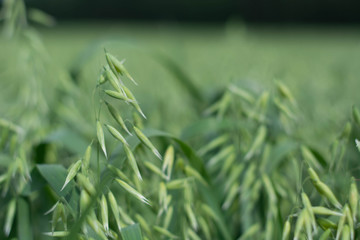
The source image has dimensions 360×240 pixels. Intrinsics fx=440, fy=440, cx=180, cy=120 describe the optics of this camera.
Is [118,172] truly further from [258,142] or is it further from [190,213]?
[258,142]

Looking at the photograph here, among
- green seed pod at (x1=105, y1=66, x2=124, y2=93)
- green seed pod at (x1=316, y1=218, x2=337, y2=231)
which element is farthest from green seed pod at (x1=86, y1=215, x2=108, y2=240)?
green seed pod at (x1=316, y1=218, x2=337, y2=231)

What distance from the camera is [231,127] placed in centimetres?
84

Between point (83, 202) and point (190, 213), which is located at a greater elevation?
point (83, 202)

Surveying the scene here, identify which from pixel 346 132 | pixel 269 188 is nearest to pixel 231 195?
pixel 269 188

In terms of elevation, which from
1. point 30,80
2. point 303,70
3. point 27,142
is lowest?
point 303,70

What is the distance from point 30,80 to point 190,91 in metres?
0.37

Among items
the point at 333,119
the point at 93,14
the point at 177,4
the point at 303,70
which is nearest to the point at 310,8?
the point at 177,4

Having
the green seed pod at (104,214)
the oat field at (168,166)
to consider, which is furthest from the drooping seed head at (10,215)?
the green seed pod at (104,214)

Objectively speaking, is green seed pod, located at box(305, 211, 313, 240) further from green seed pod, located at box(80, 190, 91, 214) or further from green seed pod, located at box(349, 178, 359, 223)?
green seed pod, located at box(80, 190, 91, 214)

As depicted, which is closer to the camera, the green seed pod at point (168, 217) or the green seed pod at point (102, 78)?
the green seed pod at point (102, 78)

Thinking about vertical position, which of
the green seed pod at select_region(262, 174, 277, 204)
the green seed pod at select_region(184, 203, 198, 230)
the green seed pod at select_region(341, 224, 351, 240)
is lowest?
the green seed pod at select_region(262, 174, 277, 204)

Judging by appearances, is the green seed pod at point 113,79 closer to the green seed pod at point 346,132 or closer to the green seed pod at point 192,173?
the green seed pod at point 192,173

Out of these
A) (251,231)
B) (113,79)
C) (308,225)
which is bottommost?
(251,231)

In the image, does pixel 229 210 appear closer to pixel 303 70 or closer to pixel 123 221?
pixel 123 221
